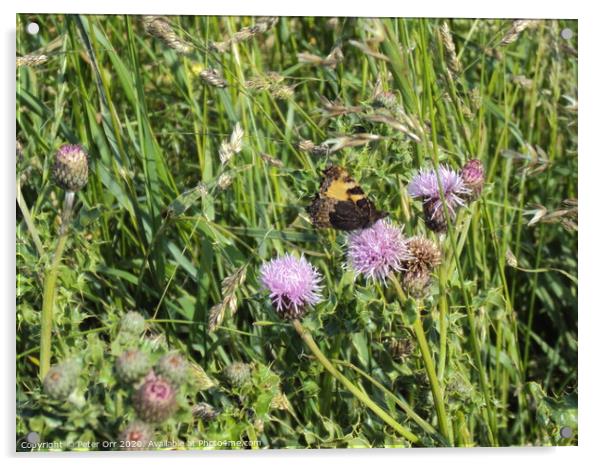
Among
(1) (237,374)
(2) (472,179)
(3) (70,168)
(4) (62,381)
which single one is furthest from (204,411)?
(2) (472,179)

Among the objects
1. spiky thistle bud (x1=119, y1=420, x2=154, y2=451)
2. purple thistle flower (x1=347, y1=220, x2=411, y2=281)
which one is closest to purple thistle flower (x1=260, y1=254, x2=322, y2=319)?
purple thistle flower (x1=347, y1=220, x2=411, y2=281)

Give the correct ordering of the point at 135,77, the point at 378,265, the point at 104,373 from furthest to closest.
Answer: the point at 135,77, the point at 378,265, the point at 104,373

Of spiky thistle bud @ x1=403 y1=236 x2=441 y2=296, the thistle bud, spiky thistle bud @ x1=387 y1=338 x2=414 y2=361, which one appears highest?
the thistle bud

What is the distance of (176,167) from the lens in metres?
2.54

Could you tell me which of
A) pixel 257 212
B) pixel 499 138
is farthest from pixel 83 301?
pixel 499 138

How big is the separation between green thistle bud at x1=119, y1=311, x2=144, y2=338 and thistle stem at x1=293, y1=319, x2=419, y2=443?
0.43 m

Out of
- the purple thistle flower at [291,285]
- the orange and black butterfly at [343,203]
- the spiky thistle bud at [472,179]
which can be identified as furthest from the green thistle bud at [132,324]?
the spiky thistle bud at [472,179]

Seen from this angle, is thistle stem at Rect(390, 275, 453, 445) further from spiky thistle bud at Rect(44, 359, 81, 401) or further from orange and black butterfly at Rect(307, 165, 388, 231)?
spiky thistle bud at Rect(44, 359, 81, 401)

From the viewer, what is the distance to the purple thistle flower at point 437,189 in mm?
2404

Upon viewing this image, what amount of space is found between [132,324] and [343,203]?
2.21ft

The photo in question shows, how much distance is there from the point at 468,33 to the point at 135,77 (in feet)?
3.33

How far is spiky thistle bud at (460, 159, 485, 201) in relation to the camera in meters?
2.50
